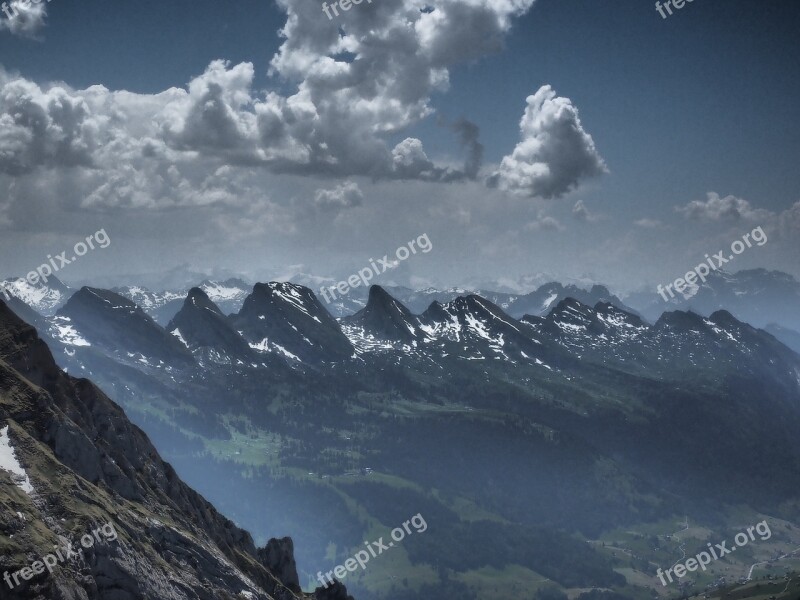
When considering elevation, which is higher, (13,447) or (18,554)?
(13,447)

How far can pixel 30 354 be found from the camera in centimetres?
11394

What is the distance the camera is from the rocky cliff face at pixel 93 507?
274 ft

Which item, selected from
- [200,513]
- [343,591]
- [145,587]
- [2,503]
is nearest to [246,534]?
[200,513]

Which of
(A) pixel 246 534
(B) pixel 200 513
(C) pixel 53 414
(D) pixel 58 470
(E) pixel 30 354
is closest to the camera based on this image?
(D) pixel 58 470

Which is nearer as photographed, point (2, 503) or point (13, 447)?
point (2, 503)

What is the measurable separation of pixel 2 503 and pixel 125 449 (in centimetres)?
3609

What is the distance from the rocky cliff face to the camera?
8362 cm

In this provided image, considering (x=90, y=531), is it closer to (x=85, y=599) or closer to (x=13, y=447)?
(x=85, y=599)

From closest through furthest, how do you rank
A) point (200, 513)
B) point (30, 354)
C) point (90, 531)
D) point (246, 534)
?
point (90, 531), point (30, 354), point (200, 513), point (246, 534)

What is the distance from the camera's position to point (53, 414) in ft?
340

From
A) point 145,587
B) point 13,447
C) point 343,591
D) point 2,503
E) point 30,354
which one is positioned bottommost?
point 343,591

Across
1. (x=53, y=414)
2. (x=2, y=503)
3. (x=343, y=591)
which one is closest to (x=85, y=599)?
(x=2, y=503)

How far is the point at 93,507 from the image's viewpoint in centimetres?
9338

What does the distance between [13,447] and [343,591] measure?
239 feet
